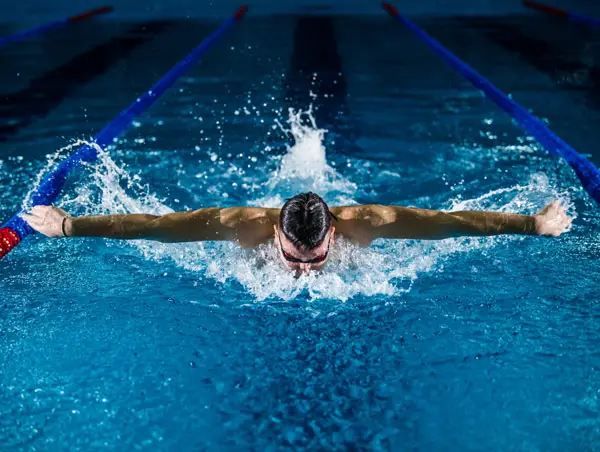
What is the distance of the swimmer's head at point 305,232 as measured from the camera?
7.06ft

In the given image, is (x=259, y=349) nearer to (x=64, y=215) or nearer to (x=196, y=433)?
(x=196, y=433)

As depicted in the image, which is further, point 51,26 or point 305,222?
point 51,26

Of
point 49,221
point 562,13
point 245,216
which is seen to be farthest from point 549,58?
point 49,221

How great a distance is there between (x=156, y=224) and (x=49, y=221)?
16.9 inches

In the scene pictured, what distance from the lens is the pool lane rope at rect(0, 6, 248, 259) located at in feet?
8.98

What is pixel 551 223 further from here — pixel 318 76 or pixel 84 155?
pixel 318 76

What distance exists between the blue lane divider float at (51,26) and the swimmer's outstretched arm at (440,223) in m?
7.06

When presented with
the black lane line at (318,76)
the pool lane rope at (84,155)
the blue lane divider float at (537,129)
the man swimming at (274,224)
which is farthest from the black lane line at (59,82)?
the blue lane divider float at (537,129)

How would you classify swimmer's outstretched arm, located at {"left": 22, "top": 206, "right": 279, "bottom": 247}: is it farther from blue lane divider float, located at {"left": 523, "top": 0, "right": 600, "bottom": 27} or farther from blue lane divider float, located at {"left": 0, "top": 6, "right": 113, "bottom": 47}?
blue lane divider float, located at {"left": 523, "top": 0, "right": 600, "bottom": 27}

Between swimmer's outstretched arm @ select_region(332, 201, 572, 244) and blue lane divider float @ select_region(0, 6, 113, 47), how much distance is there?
7.06 metres

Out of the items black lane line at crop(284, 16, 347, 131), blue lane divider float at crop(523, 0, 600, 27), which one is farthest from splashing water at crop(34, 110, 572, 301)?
blue lane divider float at crop(523, 0, 600, 27)

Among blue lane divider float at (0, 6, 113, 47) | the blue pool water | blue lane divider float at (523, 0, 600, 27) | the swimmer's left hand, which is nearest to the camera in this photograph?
the blue pool water

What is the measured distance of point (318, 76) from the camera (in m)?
6.46

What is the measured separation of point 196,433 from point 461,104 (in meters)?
4.17
